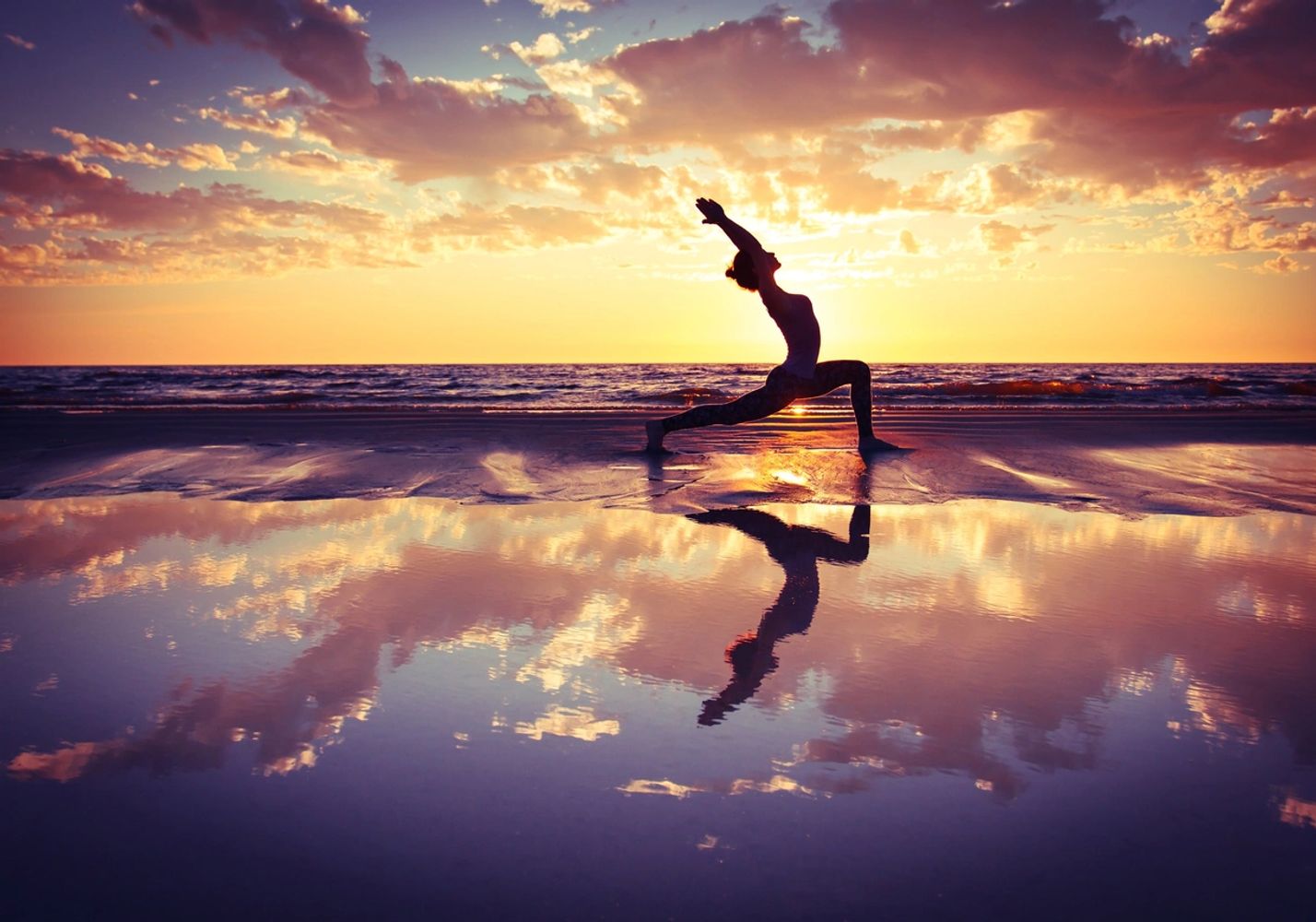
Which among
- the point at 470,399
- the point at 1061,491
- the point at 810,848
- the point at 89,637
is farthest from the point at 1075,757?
the point at 470,399

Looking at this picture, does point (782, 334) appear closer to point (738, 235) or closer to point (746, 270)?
point (746, 270)

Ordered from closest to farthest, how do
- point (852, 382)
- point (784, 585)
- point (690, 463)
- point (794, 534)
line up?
point (784, 585)
point (794, 534)
point (690, 463)
point (852, 382)

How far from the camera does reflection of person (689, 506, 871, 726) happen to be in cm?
234

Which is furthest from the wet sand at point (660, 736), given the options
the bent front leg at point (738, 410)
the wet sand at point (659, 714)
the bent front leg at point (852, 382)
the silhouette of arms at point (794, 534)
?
the bent front leg at point (852, 382)

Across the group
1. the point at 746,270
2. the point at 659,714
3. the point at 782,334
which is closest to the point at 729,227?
the point at 746,270

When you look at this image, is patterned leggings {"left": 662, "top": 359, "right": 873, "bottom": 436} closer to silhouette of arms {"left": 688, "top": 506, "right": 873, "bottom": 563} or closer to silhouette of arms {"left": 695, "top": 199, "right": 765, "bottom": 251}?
silhouette of arms {"left": 695, "top": 199, "right": 765, "bottom": 251}

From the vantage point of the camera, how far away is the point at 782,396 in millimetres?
7828

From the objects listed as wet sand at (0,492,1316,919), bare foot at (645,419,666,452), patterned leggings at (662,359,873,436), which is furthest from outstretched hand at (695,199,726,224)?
wet sand at (0,492,1316,919)

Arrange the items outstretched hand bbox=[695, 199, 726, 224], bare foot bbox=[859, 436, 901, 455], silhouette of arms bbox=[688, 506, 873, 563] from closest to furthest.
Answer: silhouette of arms bbox=[688, 506, 873, 563]
outstretched hand bbox=[695, 199, 726, 224]
bare foot bbox=[859, 436, 901, 455]

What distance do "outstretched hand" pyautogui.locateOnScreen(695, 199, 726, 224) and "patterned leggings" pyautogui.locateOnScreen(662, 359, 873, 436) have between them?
1.61m

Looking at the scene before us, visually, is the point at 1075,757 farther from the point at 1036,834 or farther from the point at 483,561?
the point at 483,561

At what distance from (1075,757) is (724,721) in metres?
0.89

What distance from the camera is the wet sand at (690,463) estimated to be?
6.01 m

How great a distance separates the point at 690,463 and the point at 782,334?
1.67 m
